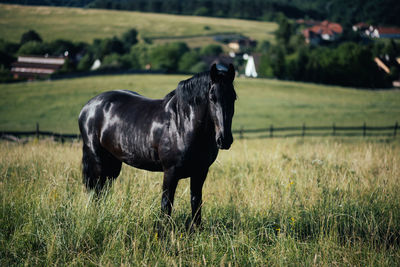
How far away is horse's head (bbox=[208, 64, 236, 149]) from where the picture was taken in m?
3.66

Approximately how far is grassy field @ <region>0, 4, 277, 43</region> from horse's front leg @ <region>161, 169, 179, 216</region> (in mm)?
88366

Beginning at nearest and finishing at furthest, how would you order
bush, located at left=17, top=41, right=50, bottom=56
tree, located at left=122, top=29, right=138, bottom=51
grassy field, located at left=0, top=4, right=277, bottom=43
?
bush, located at left=17, top=41, right=50, bottom=56, grassy field, located at left=0, top=4, right=277, bottom=43, tree, located at left=122, top=29, right=138, bottom=51

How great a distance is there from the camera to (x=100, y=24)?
125m

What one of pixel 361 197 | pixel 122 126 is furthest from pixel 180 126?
pixel 361 197

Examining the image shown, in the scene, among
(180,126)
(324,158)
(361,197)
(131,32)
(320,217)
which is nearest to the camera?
(180,126)

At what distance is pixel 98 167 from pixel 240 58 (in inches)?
4227

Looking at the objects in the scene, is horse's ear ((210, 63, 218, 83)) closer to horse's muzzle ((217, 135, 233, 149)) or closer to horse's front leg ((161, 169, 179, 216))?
horse's muzzle ((217, 135, 233, 149))

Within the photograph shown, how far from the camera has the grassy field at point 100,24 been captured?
98562 mm

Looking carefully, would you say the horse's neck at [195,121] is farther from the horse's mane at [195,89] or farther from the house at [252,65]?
the house at [252,65]

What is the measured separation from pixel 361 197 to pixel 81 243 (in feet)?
14.3

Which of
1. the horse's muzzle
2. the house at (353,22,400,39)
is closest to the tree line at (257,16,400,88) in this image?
the horse's muzzle

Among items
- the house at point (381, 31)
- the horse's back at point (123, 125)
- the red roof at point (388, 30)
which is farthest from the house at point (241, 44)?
the horse's back at point (123, 125)

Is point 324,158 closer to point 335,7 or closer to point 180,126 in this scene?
point 180,126

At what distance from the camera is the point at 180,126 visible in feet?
13.8
